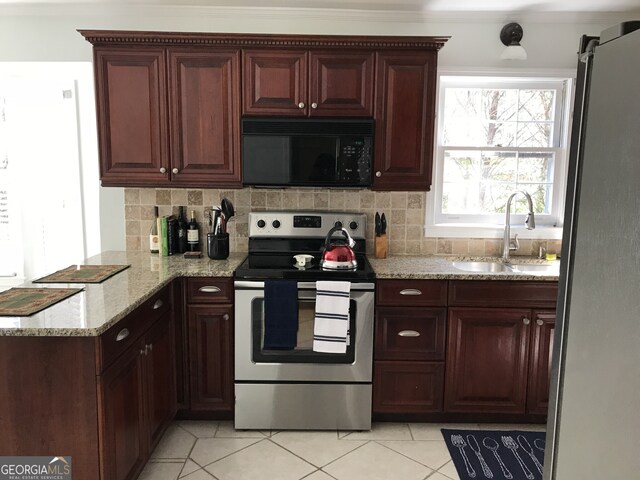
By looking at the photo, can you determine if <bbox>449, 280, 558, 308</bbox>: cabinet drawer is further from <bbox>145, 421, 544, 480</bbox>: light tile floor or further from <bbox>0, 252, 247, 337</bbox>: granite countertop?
<bbox>0, 252, 247, 337</bbox>: granite countertop

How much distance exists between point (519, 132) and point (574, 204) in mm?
2435

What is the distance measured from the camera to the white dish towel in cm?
257

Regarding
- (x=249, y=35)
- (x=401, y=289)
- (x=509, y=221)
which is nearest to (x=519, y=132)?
(x=509, y=221)

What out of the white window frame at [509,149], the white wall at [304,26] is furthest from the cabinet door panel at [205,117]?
the white window frame at [509,149]

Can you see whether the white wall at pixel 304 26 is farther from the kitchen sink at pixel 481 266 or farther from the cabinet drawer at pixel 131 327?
the cabinet drawer at pixel 131 327

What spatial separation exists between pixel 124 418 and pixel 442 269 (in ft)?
5.95

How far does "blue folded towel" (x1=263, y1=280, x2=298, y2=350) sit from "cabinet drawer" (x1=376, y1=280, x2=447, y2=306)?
0.49 m

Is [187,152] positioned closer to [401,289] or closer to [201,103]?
[201,103]

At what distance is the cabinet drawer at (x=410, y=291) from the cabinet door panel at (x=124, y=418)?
130cm

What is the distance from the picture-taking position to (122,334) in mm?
1946

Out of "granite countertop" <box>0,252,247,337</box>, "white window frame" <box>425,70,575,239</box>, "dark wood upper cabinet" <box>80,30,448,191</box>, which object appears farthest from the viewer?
"white window frame" <box>425,70,575,239</box>

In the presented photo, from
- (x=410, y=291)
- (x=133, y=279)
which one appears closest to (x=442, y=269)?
(x=410, y=291)

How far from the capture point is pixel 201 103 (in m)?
2.84

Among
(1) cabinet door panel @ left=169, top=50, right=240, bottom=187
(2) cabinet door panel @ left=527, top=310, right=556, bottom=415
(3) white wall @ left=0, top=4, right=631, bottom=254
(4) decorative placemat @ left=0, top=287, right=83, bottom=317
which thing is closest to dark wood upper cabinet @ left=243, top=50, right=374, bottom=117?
(1) cabinet door panel @ left=169, top=50, right=240, bottom=187
